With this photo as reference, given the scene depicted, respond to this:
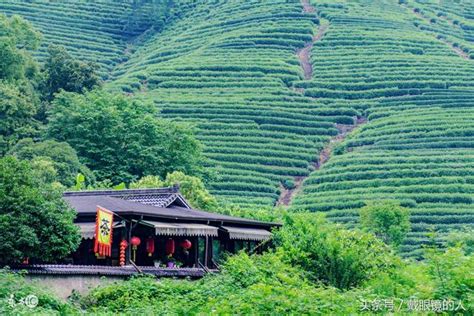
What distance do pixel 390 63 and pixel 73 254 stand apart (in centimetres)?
5637

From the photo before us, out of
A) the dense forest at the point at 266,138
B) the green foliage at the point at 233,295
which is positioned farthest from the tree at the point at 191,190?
the green foliage at the point at 233,295

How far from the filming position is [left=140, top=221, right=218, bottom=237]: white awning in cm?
2709

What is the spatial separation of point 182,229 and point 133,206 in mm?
1509

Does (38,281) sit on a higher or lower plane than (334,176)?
lower

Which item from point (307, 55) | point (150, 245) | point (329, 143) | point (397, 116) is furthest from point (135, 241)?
point (307, 55)

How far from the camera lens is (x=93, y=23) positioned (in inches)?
3949

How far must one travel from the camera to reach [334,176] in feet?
195

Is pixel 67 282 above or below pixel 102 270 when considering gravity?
below

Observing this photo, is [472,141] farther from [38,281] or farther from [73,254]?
[38,281]

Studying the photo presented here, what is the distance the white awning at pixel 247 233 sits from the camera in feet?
101

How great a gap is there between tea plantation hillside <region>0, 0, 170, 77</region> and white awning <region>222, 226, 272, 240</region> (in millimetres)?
57537

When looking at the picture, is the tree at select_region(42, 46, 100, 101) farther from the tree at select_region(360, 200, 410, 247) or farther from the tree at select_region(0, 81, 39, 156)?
the tree at select_region(360, 200, 410, 247)

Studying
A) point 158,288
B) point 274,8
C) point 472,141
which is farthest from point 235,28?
point 158,288

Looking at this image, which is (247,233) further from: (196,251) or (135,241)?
(135,241)
